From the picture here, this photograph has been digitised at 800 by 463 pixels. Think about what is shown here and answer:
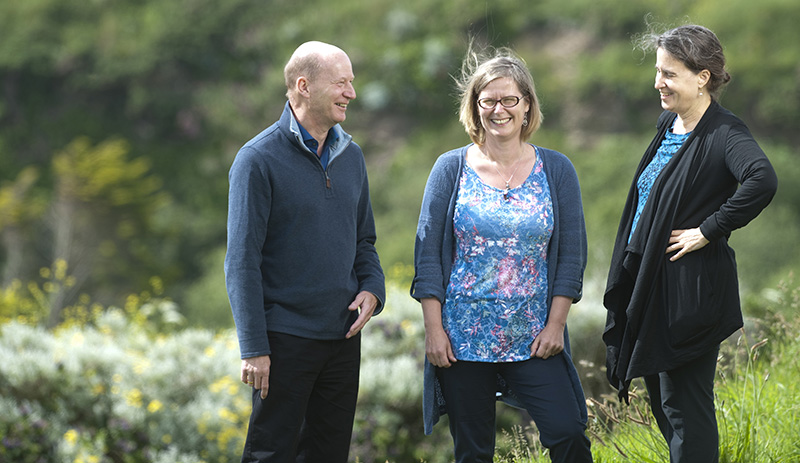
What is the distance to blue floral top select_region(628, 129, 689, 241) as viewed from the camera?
261 centimetres

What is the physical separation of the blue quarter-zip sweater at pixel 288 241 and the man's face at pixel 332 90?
98 mm

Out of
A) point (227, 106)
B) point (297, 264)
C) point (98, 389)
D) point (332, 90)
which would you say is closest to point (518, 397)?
point (297, 264)

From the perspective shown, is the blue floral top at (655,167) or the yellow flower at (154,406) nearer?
the blue floral top at (655,167)

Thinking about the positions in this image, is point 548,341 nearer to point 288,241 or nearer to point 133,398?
point 288,241

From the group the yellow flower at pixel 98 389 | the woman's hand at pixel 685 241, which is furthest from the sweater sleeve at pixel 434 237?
the yellow flower at pixel 98 389

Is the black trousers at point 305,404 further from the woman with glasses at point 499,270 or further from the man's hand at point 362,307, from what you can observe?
the woman with glasses at point 499,270

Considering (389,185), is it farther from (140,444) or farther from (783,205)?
(140,444)

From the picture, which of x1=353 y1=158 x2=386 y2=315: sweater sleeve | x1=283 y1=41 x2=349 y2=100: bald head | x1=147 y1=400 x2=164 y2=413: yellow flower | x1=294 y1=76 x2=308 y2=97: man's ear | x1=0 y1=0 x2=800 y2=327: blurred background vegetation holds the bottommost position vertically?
x1=147 y1=400 x2=164 y2=413: yellow flower

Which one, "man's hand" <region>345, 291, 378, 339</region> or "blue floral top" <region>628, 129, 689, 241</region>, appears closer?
"blue floral top" <region>628, 129, 689, 241</region>

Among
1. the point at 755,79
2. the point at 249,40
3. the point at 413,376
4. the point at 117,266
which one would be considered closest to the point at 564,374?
the point at 413,376

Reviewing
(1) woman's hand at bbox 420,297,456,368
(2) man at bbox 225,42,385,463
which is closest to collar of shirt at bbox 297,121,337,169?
(2) man at bbox 225,42,385,463

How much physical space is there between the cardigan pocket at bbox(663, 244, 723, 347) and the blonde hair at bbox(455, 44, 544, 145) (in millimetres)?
629

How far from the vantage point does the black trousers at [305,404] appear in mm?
2600

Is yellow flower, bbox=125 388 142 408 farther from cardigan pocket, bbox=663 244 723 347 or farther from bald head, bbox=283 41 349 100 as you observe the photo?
cardigan pocket, bbox=663 244 723 347
